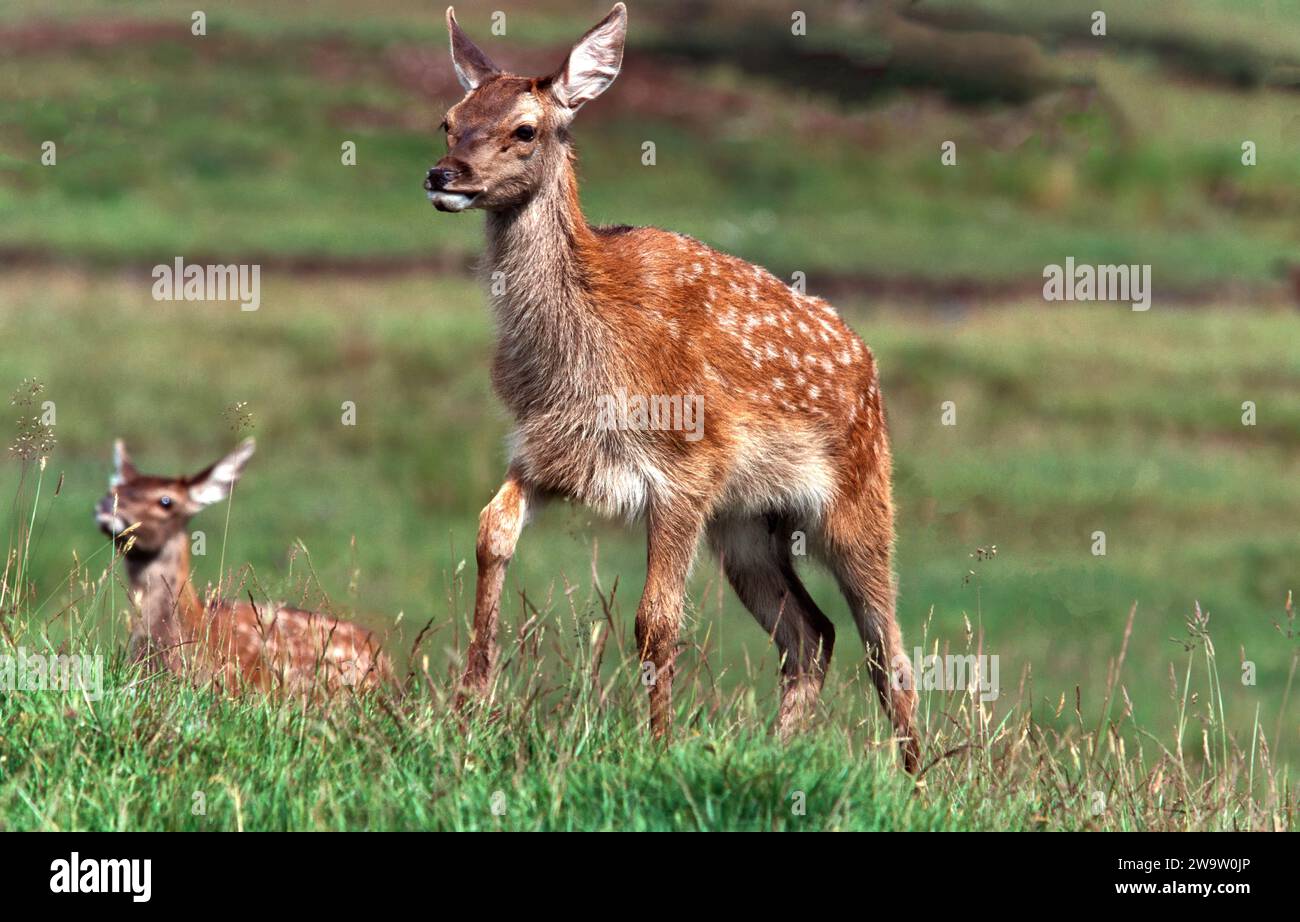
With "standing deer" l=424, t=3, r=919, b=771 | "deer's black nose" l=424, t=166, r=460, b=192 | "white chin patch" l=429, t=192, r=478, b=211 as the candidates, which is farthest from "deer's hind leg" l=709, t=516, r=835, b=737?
"deer's black nose" l=424, t=166, r=460, b=192

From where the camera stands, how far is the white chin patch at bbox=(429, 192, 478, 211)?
6.95 metres

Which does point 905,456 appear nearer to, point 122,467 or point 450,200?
point 122,467

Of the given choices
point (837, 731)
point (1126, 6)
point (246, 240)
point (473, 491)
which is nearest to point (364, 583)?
point (473, 491)

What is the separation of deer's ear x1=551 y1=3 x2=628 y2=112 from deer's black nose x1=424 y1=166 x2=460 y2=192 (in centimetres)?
83

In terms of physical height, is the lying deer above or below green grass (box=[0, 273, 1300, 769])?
below

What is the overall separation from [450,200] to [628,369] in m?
1.06

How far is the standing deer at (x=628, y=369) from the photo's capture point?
7.34 metres

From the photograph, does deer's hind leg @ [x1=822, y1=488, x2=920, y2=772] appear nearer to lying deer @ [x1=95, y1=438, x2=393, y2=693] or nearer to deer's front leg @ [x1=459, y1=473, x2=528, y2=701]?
deer's front leg @ [x1=459, y1=473, x2=528, y2=701]

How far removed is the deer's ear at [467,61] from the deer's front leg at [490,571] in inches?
64.8

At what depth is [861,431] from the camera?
8.55 metres

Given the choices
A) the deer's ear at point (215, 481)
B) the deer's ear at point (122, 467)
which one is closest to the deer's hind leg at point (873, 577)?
the deer's ear at point (215, 481)

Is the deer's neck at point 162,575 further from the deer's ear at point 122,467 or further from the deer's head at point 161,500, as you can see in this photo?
the deer's ear at point 122,467

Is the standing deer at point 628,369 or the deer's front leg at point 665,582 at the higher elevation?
the standing deer at point 628,369

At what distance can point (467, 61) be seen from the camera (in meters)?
7.87
